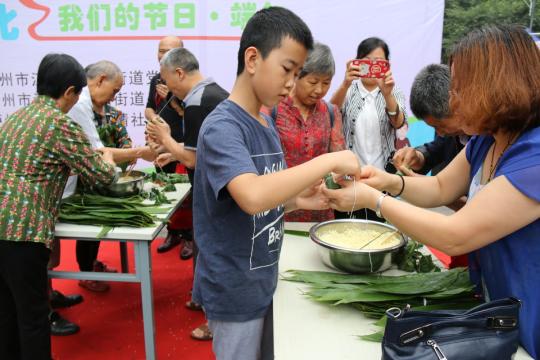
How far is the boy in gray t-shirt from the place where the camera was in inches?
46.4

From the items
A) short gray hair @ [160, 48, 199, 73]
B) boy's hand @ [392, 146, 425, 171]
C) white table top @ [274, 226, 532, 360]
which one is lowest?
white table top @ [274, 226, 532, 360]

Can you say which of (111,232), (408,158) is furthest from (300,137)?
(111,232)

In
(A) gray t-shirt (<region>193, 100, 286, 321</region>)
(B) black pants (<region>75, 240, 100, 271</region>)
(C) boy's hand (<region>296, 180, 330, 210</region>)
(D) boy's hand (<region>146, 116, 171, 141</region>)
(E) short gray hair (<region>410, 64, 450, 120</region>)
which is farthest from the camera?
(B) black pants (<region>75, 240, 100, 271</region>)

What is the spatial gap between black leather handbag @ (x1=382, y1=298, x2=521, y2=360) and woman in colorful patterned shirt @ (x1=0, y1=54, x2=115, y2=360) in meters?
1.81

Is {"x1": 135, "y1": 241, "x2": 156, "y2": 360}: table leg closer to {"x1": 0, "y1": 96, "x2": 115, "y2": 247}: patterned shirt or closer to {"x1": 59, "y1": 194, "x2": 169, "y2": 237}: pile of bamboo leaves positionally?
{"x1": 59, "y1": 194, "x2": 169, "y2": 237}: pile of bamboo leaves

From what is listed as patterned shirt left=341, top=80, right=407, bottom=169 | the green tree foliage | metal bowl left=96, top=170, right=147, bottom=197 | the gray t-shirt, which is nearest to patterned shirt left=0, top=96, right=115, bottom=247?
metal bowl left=96, top=170, right=147, bottom=197

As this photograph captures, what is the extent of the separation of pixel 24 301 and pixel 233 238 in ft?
5.06

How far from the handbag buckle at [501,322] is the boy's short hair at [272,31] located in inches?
35.6

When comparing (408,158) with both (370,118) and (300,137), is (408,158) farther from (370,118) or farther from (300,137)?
(370,118)

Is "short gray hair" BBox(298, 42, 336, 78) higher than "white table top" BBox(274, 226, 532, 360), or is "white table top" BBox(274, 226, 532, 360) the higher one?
"short gray hair" BBox(298, 42, 336, 78)

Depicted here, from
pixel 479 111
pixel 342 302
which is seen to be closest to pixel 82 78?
pixel 342 302

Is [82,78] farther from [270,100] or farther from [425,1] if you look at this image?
[425,1]

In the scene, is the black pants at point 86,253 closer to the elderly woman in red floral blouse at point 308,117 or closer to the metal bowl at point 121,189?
the metal bowl at point 121,189

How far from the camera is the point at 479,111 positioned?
1.15 meters
